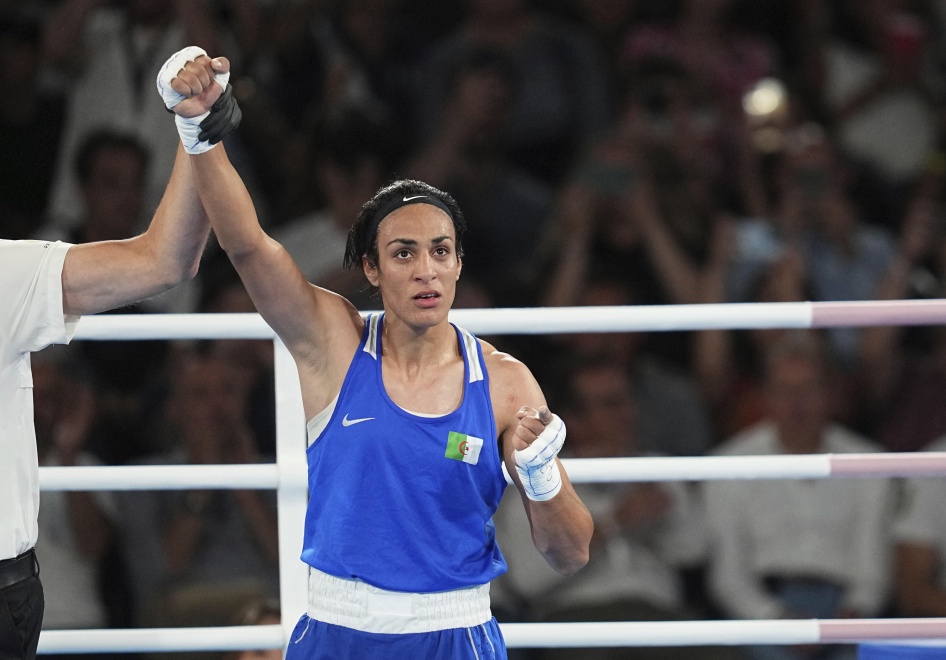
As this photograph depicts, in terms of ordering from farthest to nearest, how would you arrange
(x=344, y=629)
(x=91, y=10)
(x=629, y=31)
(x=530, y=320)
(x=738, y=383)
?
1. (x=629, y=31)
2. (x=91, y=10)
3. (x=738, y=383)
4. (x=530, y=320)
5. (x=344, y=629)

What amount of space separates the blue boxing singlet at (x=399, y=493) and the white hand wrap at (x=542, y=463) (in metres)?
0.10

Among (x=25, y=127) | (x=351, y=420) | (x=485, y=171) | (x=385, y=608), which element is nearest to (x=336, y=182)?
(x=485, y=171)

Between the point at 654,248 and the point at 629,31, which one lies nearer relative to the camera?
the point at 654,248

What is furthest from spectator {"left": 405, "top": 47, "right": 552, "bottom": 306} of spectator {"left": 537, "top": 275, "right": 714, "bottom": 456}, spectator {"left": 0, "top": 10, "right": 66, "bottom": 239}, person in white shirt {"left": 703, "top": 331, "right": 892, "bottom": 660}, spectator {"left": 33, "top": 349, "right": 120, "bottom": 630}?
spectator {"left": 33, "top": 349, "right": 120, "bottom": 630}

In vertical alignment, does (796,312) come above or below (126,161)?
below

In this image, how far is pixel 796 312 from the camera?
236 centimetres

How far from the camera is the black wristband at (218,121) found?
191 cm

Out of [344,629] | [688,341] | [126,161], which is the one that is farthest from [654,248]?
[344,629]

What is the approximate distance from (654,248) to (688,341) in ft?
1.21

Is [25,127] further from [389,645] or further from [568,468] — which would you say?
[389,645]

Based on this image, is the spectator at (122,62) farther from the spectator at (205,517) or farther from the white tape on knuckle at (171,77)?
the white tape on knuckle at (171,77)

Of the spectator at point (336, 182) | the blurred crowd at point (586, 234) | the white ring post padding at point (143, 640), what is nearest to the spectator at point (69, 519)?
the blurred crowd at point (586, 234)

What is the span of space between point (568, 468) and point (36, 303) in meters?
1.03

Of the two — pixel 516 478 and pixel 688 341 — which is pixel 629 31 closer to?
pixel 688 341
